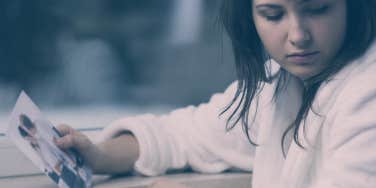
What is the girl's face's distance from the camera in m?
0.97

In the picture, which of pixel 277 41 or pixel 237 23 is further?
pixel 237 23

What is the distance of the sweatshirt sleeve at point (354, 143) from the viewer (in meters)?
0.90

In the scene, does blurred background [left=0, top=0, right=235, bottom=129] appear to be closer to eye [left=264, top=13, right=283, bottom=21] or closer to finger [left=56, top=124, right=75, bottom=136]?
finger [left=56, top=124, right=75, bottom=136]

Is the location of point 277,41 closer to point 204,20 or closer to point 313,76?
point 313,76

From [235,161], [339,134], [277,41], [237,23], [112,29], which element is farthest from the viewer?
[112,29]

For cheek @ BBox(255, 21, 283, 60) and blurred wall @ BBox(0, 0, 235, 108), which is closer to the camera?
cheek @ BBox(255, 21, 283, 60)

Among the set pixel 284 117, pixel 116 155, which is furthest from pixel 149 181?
pixel 284 117

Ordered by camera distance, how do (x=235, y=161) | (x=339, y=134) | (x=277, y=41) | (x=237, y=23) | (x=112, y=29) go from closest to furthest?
(x=339, y=134)
(x=277, y=41)
(x=237, y=23)
(x=235, y=161)
(x=112, y=29)

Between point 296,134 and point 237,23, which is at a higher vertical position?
point 237,23

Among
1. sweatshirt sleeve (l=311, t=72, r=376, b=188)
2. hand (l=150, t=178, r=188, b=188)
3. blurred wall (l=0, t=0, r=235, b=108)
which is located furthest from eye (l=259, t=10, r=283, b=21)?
blurred wall (l=0, t=0, r=235, b=108)

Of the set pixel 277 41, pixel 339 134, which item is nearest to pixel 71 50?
pixel 277 41

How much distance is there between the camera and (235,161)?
1331 millimetres

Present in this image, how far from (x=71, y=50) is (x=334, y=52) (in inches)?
24.3

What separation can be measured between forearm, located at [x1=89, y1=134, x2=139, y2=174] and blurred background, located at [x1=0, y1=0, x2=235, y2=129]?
0.18 meters
